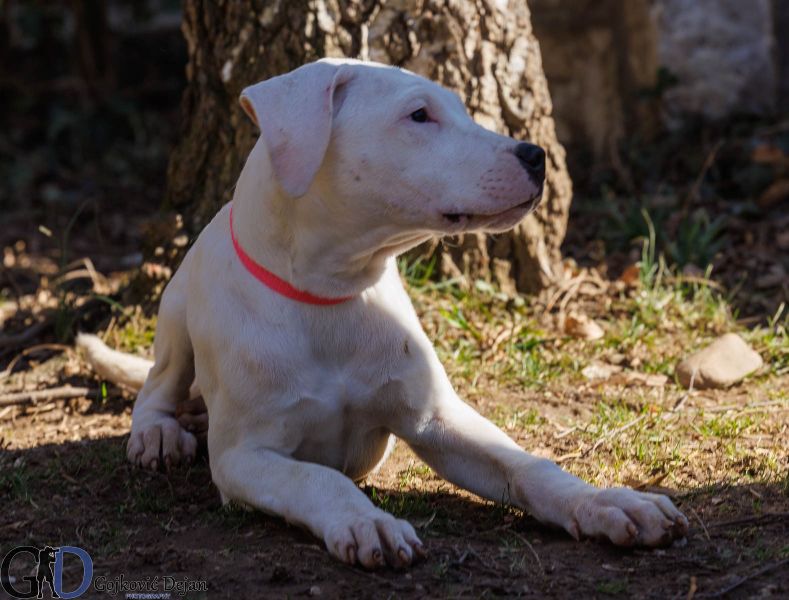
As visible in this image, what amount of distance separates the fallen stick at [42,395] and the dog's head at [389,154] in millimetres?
1675

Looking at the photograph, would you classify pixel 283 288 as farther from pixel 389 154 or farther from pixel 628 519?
pixel 628 519

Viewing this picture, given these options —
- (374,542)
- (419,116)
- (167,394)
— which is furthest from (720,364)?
(374,542)

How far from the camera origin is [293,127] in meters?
2.96

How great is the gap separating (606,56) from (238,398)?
449cm

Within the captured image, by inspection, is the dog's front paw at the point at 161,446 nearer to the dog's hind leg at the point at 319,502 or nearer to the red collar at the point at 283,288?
the dog's hind leg at the point at 319,502

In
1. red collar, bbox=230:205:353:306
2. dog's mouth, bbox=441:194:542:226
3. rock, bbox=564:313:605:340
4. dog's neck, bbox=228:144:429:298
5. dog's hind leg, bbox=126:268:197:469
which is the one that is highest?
dog's mouth, bbox=441:194:542:226

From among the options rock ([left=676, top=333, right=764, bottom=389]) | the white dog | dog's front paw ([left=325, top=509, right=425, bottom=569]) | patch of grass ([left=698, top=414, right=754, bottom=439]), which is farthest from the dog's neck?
rock ([left=676, top=333, right=764, bottom=389])

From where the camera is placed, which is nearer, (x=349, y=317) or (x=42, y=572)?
(x=42, y=572)

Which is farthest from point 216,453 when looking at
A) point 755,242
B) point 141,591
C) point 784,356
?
point 755,242

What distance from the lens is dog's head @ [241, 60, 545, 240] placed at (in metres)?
2.95

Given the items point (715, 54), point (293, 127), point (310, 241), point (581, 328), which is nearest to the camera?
point (293, 127)

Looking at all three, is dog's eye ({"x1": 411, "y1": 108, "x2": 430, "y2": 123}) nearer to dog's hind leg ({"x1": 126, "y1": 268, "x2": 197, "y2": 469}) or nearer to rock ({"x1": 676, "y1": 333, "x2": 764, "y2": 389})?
dog's hind leg ({"x1": 126, "y1": 268, "x2": 197, "y2": 469})

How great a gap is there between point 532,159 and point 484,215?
18 centimetres

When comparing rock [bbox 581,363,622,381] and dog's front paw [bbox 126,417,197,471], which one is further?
rock [bbox 581,363,622,381]
